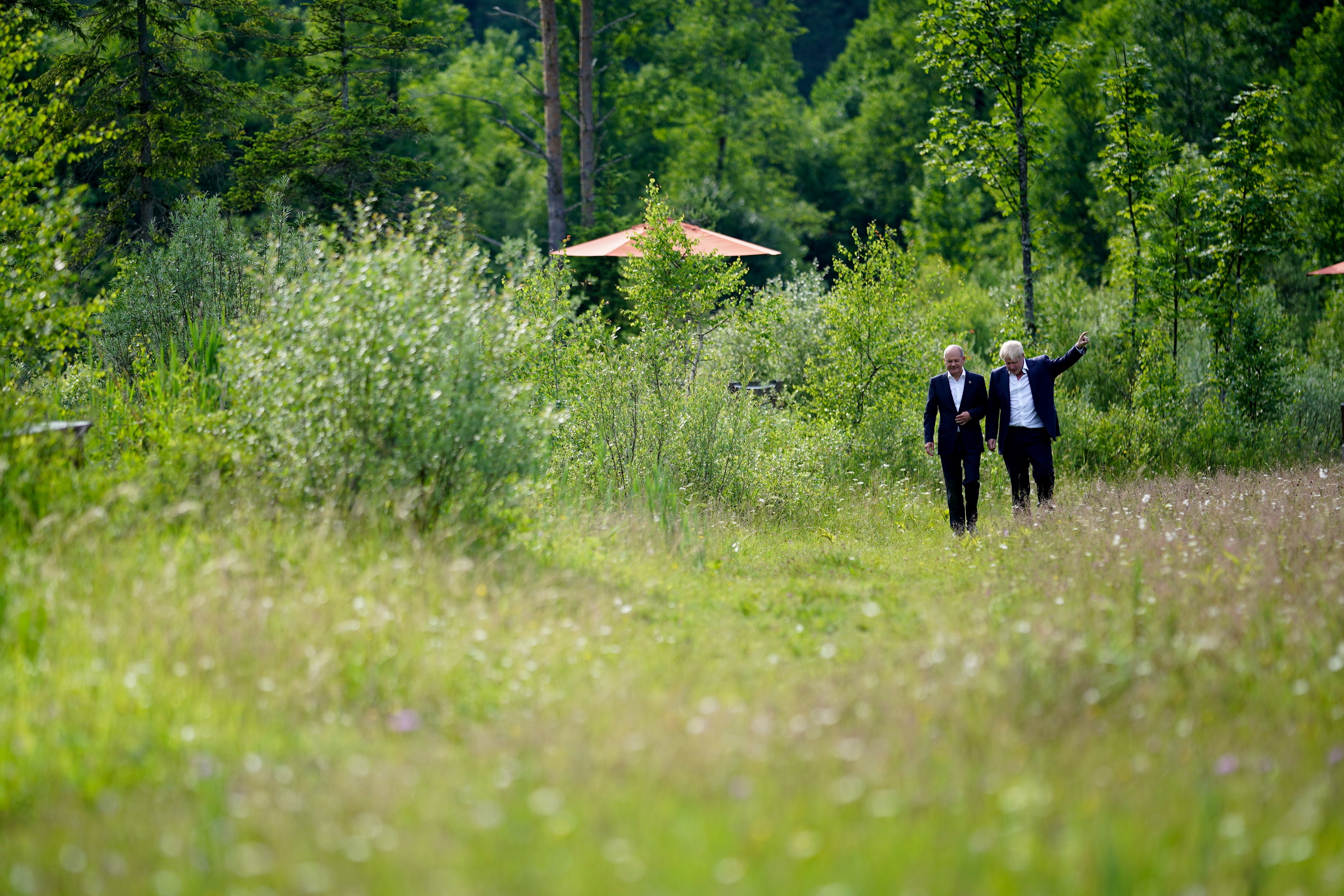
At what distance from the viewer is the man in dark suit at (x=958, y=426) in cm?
943

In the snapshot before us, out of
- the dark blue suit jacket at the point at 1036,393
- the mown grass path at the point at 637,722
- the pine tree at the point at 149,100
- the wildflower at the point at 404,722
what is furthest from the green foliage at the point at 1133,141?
the pine tree at the point at 149,100

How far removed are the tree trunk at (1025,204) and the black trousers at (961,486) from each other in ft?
14.0

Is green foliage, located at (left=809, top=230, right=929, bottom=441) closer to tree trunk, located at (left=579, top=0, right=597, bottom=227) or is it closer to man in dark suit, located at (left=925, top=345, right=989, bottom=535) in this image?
man in dark suit, located at (left=925, top=345, right=989, bottom=535)

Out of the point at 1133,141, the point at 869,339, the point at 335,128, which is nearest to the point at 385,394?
the point at 869,339

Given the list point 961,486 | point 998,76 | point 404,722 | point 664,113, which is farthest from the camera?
point 664,113

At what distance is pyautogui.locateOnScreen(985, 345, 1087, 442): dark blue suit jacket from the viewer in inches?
364

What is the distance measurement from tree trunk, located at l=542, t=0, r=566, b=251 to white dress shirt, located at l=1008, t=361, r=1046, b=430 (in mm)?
11800

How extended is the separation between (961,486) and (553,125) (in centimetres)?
1337

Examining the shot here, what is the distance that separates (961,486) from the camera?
31.9ft

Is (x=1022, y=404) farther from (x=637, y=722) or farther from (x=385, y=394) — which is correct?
(x=637, y=722)

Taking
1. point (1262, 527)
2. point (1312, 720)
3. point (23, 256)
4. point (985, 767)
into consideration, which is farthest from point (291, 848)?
Result: point (1262, 527)

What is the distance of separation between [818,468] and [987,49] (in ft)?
19.9

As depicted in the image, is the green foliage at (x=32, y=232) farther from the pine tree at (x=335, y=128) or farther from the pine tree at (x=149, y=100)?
the pine tree at (x=335, y=128)

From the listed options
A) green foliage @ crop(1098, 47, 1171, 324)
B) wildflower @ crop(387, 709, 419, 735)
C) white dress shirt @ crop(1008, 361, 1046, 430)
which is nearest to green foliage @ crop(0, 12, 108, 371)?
wildflower @ crop(387, 709, 419, 735)
